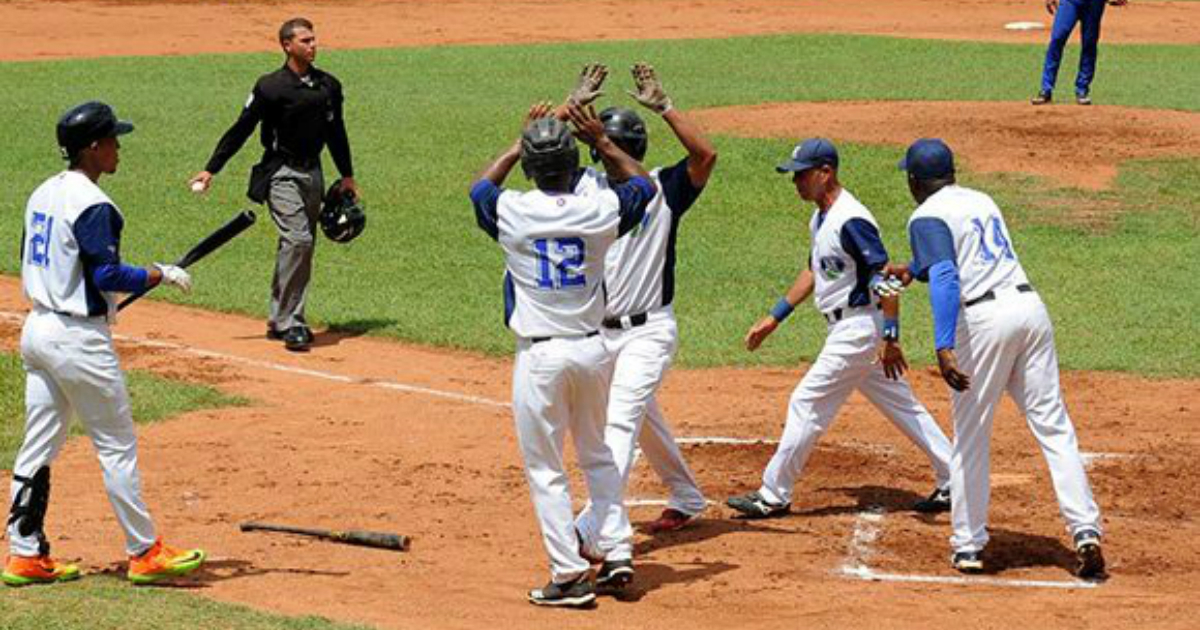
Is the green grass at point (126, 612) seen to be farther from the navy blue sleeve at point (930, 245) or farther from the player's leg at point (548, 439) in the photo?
the navy blue sleeve at point (930, 245)

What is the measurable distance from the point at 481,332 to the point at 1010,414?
442cm

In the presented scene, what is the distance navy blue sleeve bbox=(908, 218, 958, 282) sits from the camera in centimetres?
950

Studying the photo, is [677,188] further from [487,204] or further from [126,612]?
[126,612]

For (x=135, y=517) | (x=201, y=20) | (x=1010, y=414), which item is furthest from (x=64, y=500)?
(x=201, y=20)

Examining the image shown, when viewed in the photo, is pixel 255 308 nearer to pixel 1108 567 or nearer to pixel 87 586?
pixel 87 586

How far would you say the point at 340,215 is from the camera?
15.9 metres

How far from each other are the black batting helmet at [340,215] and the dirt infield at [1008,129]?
24.4ft

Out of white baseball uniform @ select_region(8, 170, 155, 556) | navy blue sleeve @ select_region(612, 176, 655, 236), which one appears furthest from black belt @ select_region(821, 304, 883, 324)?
white baseball uniform @ select_region(8, 170, 155, 556)

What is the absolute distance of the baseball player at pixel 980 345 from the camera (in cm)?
954

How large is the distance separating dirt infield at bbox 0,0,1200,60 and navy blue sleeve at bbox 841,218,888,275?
22229 millimetres

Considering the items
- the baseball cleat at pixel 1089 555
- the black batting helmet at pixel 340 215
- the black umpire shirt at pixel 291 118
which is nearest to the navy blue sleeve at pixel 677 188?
the baseball cleat at pixel 1089 555

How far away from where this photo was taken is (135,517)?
30.2 feet

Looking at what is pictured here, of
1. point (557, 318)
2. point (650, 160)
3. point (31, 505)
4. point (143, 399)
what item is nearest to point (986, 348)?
point (557, 318)

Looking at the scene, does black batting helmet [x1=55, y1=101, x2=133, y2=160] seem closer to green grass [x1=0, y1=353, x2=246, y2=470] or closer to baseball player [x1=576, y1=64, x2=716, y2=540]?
baseball player [x1=576, y1=64, x2=716, y2=540]
